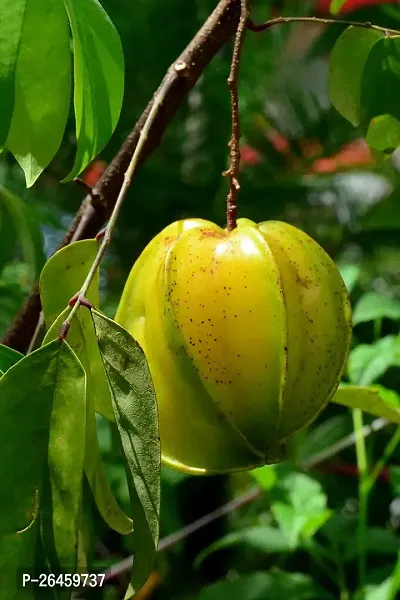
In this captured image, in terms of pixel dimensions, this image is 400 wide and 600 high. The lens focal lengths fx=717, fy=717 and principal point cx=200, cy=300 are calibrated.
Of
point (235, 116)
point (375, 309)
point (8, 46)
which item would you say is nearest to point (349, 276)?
point (375, 309)

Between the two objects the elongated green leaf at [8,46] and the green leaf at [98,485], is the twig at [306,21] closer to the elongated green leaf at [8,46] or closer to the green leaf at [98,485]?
the elongated green leaf at [8,46]

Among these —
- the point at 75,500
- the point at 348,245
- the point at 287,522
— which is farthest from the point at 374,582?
the point at 348,245

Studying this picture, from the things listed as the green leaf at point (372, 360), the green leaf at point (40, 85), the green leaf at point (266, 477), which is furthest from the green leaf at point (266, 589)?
the green leaf at point (40, 85)


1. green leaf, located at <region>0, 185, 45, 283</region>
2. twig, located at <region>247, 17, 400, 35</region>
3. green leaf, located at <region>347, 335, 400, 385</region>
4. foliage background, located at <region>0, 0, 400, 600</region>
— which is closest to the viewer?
twig, located at <region>247, 17, 400, 35</region>

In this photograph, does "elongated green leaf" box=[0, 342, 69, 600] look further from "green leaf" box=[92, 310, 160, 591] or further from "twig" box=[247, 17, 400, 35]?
"twig" box=[247, 17, 400, 35]

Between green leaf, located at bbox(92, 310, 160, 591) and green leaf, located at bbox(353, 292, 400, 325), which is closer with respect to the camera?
green leaf, located at bbox(92, 310, 160, 591)

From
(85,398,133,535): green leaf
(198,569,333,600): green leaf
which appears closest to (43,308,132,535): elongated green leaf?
(85,398,133,535): green leaf

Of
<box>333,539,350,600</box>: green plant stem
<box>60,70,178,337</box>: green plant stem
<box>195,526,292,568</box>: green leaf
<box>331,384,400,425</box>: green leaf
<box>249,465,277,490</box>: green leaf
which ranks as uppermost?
<box>60,70,178,337</box>: green plant stem
